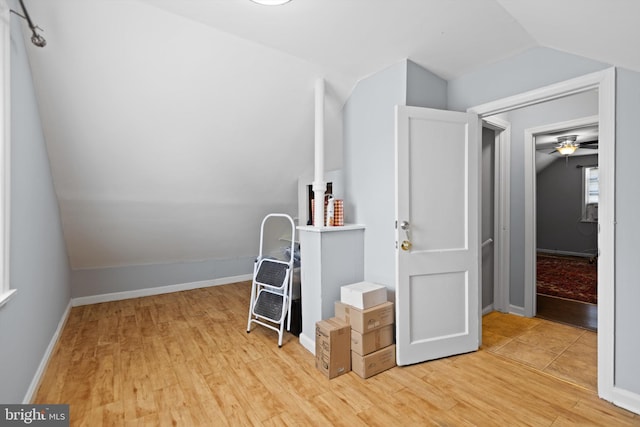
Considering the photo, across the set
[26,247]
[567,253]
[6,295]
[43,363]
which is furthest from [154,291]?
[567,253]

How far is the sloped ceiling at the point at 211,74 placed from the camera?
1.93m

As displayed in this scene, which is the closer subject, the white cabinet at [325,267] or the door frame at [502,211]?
the white cabinet at [325,267]

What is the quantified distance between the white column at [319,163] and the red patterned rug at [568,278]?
3677 mm

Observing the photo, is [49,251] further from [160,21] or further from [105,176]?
[160,21]

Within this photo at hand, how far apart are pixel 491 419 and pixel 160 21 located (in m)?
3.23

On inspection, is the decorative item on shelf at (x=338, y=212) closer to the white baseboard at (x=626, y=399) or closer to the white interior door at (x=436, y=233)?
the white interior door at (x=436, y=233)

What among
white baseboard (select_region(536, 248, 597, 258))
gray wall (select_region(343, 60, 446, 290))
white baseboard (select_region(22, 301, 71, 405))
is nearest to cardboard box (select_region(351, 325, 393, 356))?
gray wall (select_region(343, 60, 446, 290))

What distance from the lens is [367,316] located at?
7.55 feet

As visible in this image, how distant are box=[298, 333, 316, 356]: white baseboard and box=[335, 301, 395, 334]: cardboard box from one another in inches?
15.2

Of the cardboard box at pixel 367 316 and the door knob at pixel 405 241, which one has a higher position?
the door knob at pixel 405 241

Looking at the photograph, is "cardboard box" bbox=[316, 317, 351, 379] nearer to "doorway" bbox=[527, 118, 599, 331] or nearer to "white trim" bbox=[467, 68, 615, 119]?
"white trim" bbox=[467, 68, 615, 119]

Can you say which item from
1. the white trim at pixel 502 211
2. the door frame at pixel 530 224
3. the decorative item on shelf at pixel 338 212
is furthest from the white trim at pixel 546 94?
the decorative item on shelf at pixel 338 212

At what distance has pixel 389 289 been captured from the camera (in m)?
2.63

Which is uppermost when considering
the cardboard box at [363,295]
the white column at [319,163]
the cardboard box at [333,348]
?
the white column at [319,163]
